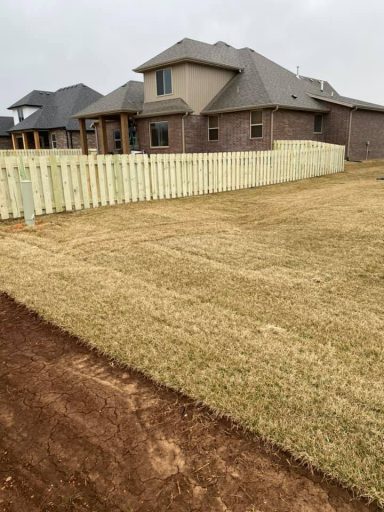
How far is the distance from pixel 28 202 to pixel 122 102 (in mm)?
18889

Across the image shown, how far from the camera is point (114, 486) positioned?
5.97 ft

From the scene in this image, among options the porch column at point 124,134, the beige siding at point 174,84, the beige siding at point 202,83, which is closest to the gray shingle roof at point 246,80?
the beige siding at point 202,83

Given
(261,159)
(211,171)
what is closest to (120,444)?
(211,171)

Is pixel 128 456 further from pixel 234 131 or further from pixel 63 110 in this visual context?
pixel 63 110

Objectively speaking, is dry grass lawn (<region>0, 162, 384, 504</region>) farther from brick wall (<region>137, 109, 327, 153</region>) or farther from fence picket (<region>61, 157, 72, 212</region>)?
brick wall (<region>137, 109, 327, 153</region>)

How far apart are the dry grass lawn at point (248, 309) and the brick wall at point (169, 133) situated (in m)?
16.6

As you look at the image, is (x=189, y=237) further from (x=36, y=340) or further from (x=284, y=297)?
(x=36, y=340)

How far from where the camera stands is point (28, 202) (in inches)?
302

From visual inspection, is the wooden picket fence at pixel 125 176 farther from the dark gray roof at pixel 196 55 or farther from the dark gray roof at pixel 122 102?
the dark gray roof at pixel 122 102

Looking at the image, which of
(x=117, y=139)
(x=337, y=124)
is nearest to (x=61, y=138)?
(x=117, y=139)

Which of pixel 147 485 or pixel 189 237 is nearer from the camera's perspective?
pixel 147 485

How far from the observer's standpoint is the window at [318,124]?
23.2 metres

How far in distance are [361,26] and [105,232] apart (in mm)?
49178

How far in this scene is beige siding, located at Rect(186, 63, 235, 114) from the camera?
22391 mm
